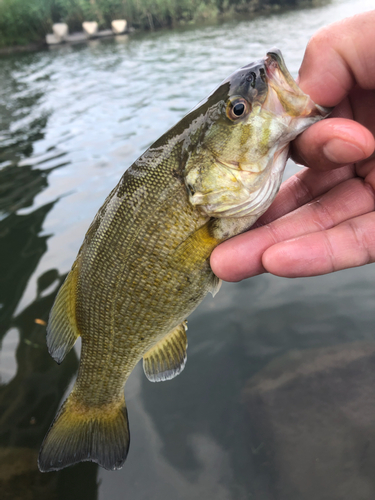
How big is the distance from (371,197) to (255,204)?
0.88 meters

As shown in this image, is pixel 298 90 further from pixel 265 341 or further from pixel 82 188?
pixel 82 188

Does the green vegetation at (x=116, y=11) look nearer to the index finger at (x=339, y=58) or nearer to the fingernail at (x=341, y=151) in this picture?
the index finger at (x=339, y=58)

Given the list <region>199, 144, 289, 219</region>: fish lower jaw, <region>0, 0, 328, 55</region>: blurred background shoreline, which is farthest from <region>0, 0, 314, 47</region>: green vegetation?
<region>199, 144, 289, 219</region>: fish lower jaw

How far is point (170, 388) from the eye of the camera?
292 cm

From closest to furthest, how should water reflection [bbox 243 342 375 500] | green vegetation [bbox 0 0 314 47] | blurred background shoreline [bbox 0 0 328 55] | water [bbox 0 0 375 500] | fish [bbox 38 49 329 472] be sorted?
1. fish [bbox 38 49 329 472]
2. water reflection [bbox 243 342 375 500]
3. water [bbox 0 0 375 500]
4. blurred background shoreline [bbox 0 0 328 55]
5. green vegetation [bbox 0 0 314 47]

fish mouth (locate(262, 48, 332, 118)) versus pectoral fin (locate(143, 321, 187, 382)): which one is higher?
fish mouth (locate(262, 48, 332, 118))

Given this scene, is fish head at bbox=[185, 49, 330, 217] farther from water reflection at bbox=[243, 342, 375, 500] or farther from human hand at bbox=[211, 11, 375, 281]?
water reflection at bbox=[243, 342, 375, 500]

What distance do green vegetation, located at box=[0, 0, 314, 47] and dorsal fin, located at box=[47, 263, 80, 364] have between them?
3496 cm

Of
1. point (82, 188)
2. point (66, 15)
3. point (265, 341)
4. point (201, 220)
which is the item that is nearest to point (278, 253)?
point (201, 220)

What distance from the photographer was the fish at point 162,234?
1.75 metres

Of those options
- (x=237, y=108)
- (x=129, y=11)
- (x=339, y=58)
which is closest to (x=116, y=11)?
(x=129, y=11)

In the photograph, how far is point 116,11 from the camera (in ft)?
106

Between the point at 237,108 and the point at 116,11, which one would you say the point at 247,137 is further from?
the point at 116,11

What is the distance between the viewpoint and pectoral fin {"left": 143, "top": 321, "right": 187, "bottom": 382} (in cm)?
230
